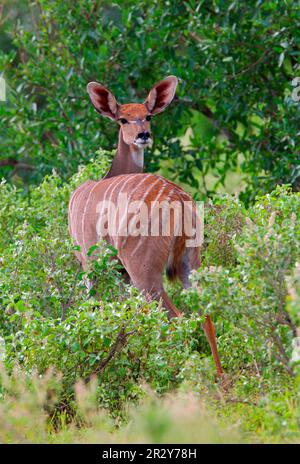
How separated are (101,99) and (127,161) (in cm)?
49

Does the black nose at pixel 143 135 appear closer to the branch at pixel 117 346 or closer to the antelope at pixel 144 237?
the antelope at pixel 144 237

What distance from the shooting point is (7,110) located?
25.2ft

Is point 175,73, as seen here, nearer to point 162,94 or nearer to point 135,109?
point 162,94

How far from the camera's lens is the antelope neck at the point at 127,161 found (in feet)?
19.9

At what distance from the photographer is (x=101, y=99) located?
6.33 meters

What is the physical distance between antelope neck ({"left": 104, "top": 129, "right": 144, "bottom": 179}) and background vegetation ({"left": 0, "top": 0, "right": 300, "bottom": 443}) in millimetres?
184

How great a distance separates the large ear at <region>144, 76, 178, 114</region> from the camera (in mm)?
6270

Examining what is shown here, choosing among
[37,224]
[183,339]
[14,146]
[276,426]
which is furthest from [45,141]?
[276,426]

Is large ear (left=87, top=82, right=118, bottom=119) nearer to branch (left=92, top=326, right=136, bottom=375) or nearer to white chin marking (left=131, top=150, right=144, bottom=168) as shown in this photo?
white chin marking (left=131, top=150, right=144, bottom=168)

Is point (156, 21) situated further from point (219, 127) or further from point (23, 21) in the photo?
point (23, 21)

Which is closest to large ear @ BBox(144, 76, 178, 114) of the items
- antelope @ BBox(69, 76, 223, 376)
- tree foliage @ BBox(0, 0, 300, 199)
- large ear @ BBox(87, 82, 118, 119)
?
large ear @ BBox(87, 82, 118, 119)

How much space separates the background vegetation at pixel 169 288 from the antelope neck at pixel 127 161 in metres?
0.18

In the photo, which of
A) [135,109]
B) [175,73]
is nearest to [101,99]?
[135,109]
